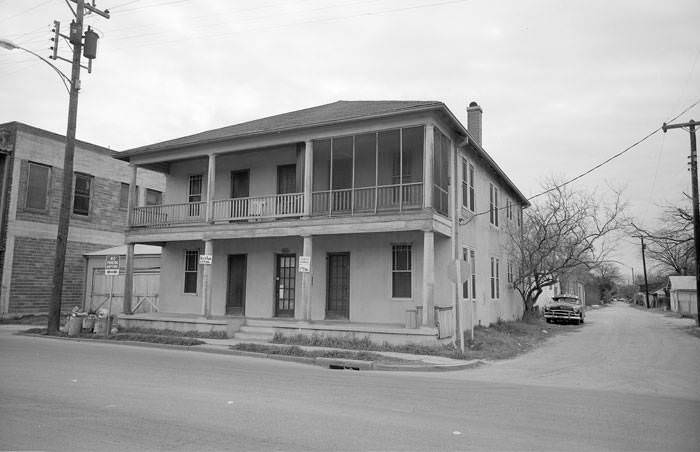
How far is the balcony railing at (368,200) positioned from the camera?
1658 cm

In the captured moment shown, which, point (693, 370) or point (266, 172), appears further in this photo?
point (266, 172)

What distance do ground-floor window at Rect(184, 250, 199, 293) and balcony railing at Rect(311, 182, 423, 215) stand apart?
20.3 ft

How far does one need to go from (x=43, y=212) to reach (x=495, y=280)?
20809mm

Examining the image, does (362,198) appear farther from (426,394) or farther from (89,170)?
(89,170)

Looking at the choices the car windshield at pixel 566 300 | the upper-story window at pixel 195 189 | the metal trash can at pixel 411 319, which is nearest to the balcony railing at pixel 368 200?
the metal trash can at pixel 411 319

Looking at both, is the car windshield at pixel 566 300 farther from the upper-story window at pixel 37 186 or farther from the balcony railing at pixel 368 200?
the upper-story window at pixel 37 186

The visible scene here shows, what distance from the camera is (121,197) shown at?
29047 millimetres

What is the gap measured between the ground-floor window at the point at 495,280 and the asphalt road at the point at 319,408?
10.9m

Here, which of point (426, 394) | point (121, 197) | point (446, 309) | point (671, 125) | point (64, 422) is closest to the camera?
point (64, 422)

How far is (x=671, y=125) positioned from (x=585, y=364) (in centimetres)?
1493

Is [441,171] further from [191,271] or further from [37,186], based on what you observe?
[37,186]

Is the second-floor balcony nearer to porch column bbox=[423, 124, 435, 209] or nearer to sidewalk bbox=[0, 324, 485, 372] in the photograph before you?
porch column bbox=[423, 124, 435, 209]

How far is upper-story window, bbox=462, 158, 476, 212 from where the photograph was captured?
19484 millimetres

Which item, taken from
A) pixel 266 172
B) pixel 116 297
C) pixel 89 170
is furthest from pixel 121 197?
pixel 266 172
